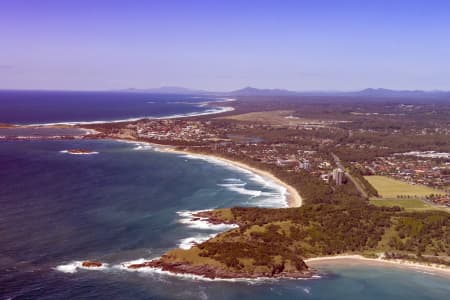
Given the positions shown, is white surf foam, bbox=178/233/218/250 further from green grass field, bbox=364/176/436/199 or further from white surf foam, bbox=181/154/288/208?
green grass field, bbox=364/176/436/199

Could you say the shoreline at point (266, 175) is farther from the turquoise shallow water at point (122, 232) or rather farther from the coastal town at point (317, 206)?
the turquoise shallow water at point (122, 232)

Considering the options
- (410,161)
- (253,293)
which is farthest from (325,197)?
(410,161)

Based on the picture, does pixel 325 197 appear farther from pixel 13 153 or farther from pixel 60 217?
pixel 13 153

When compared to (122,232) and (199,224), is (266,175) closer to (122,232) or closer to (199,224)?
(199,224)

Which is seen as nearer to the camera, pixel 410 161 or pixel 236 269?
pixel 236 269

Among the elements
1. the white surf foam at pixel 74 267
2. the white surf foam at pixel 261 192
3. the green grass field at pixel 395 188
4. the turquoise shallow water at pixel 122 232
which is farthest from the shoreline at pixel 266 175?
the white surf foam at pixel 74 267

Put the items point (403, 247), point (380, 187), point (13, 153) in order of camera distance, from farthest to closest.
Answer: point (13, 153), point (380, 187), point (403, 247)

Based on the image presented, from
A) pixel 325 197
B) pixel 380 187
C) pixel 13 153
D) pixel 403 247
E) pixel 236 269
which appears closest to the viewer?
pixel 236 269

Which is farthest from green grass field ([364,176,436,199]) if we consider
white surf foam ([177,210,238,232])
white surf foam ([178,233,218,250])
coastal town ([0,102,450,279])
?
white surf foam ([178,233,218,250])
